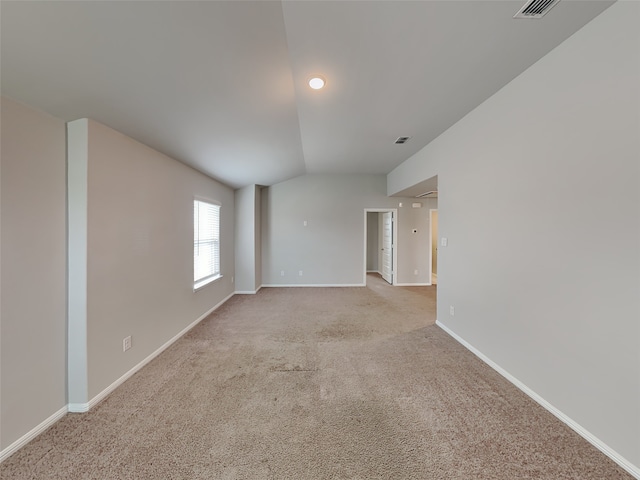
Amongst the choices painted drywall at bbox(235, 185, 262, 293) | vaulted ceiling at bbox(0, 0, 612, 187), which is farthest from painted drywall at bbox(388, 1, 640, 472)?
painted drywall at bbox(235, 185, 262, 293)

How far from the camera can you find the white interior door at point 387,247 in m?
6.28

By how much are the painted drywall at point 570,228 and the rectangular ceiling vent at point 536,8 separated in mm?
370

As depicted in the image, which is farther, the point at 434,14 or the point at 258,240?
the point at 258,240

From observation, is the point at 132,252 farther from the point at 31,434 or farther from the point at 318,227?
the point at 318,227

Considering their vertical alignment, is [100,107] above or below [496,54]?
below

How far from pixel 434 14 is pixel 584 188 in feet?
4.74

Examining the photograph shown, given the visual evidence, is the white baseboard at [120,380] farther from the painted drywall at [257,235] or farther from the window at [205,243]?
the painted drywall at [257,235]

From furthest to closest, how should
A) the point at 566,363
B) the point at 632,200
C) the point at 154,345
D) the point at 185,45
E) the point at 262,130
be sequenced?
the point at 262,130 < the point at 154,345 < the point at 566,363 < the point at 185,45 < the point at 632,200

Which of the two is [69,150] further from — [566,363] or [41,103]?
[566,363]

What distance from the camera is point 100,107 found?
5.63 feet

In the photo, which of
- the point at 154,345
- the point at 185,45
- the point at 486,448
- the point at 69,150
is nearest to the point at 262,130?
the point at 185,45

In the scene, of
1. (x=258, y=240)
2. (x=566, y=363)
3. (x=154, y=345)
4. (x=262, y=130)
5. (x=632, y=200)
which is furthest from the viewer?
(x=258, y=240)

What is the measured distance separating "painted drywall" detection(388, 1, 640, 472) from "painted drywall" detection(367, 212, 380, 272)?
5384 millimetres

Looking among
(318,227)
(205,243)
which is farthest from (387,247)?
(205,243)
